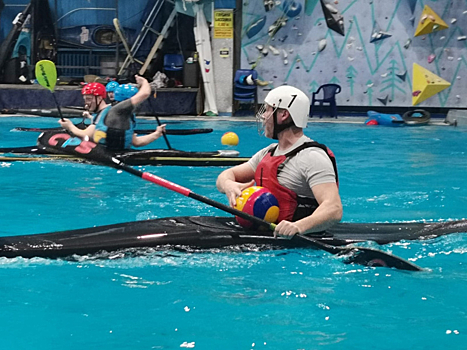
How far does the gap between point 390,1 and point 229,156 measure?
9.86 m

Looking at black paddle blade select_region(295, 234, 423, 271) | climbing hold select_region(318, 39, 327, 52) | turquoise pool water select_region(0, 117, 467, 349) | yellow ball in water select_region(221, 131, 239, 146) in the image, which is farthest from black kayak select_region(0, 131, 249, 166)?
climbing hold select_region(318, 39, 327, 52)

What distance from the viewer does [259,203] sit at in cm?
485

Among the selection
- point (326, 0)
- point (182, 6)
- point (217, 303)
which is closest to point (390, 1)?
point (326, 0)

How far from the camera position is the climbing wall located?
18.4 meters

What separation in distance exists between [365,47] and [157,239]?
14.6 m

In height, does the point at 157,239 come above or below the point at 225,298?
above

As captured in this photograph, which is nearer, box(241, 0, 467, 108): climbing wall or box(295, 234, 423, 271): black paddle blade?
box(295, 234, 423, 271): black paddle blade

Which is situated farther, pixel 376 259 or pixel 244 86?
pixel 244 86

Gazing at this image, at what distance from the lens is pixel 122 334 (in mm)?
3898

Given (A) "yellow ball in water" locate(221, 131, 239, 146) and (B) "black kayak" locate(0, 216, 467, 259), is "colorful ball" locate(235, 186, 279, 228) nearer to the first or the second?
(B) "black kayak" locate(0, 216, 467, 259)

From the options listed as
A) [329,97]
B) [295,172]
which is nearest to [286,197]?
[295,172]

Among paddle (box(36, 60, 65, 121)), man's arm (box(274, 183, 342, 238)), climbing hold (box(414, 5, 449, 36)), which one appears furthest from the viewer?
climbing hold (box(414, 5, 449, 36))

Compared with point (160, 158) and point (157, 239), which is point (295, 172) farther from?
point (160, 158)

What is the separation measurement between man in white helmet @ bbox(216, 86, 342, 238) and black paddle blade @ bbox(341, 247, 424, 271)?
33 cm
